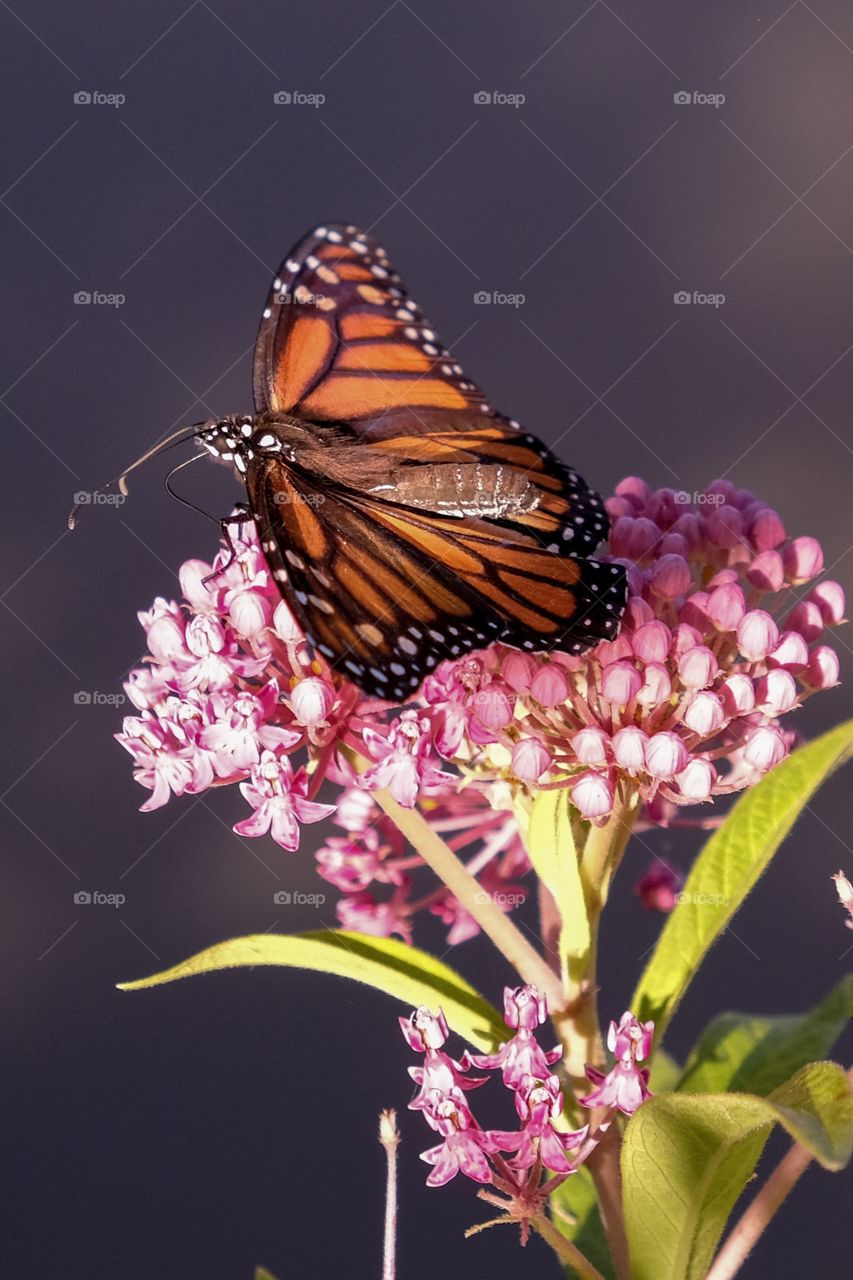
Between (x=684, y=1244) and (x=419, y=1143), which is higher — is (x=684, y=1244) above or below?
above

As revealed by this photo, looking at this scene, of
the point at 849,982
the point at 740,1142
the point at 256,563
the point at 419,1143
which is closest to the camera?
the point at 740,1142

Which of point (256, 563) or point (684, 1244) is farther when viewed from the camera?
point (256, 563)

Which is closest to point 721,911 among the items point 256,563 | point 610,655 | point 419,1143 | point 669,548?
point 610,655

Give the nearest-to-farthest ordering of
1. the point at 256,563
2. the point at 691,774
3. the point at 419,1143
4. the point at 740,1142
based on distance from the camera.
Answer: the point at 740,1142 → the point at 691,774 → the point at 256,563 → the point at 419,1143

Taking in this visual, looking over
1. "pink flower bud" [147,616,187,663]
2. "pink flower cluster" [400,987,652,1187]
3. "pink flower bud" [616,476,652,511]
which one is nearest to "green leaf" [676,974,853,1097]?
"pink flower cluster" [400,987,652,1187]

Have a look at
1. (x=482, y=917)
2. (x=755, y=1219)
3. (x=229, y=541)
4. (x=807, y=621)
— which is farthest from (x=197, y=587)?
(x=755, y=1219)

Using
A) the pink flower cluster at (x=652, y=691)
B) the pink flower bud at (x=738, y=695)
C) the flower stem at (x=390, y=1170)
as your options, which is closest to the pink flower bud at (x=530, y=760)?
the pink flower cluster at (x=652, y=691)

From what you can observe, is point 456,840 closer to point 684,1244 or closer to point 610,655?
point 610,655

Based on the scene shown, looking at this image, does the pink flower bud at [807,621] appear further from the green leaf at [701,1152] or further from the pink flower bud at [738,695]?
the green leaf at [701,1152]
